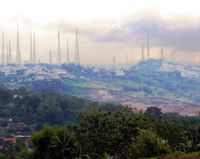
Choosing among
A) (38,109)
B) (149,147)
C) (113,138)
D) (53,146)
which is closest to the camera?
(149,147)

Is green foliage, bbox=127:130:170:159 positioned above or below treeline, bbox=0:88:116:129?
above

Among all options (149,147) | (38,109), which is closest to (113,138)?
(149,147)

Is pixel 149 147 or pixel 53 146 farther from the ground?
pixel 149 147

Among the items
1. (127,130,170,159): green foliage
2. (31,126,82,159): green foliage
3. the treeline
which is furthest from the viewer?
the treeline

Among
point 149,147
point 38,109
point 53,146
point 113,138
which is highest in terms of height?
point 149,147

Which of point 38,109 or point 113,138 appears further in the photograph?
point 38,109

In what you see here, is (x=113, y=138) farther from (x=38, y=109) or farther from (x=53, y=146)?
(x=38, y=109)

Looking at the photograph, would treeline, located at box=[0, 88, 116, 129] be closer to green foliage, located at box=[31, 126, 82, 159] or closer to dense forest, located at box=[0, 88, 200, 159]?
dense forest, located at box=[0, 88, 200, 159]

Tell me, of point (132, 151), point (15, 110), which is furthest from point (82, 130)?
point (15, 110)

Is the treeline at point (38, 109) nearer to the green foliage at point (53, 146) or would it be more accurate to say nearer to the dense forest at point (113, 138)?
the dense forest at point (113, 138)

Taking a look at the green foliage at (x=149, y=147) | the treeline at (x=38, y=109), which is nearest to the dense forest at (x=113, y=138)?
the green foliage at (x=149, y=147)

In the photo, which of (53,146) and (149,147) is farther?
(53,146)

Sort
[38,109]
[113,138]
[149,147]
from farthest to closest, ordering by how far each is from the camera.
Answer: [38,109]
[113,138]
[149,147]

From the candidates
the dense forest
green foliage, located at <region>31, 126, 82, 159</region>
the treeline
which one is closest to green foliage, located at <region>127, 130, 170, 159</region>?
the dense forest
